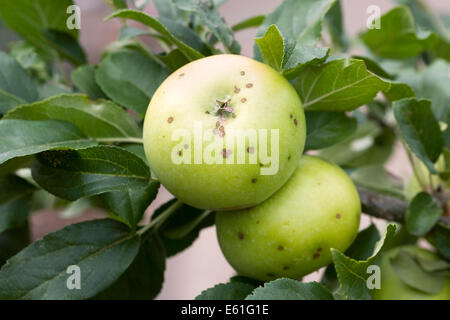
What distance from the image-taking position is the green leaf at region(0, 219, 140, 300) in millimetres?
448

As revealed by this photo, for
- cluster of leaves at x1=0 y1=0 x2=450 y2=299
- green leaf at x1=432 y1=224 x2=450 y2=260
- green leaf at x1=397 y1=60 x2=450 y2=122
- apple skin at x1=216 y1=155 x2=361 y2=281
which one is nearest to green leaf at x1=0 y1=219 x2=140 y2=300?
cluster of leaves at x1=0 y1=0 x2=450 y2=299

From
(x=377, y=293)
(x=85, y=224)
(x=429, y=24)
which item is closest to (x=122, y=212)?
(x=85, y=224)

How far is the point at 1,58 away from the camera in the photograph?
57 centimetres

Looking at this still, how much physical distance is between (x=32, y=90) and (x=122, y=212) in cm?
21

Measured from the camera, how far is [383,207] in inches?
21.5

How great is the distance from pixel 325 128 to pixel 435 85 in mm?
267

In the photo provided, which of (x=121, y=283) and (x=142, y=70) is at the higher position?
(x=142, y=70)

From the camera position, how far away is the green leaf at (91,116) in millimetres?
469

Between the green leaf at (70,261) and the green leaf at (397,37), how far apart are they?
0.45 m

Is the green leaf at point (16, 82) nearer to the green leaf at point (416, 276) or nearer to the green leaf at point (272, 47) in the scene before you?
the green leaf at point (272, 47)

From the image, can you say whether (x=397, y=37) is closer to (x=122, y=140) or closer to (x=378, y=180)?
(x=378, y=180)

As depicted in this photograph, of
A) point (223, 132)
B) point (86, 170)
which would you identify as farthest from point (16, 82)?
point (223, 132)

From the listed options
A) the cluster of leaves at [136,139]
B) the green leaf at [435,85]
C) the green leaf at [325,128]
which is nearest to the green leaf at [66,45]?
the cluster of leaves at [136,139]

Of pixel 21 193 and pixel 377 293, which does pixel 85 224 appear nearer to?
pixel 21 193
